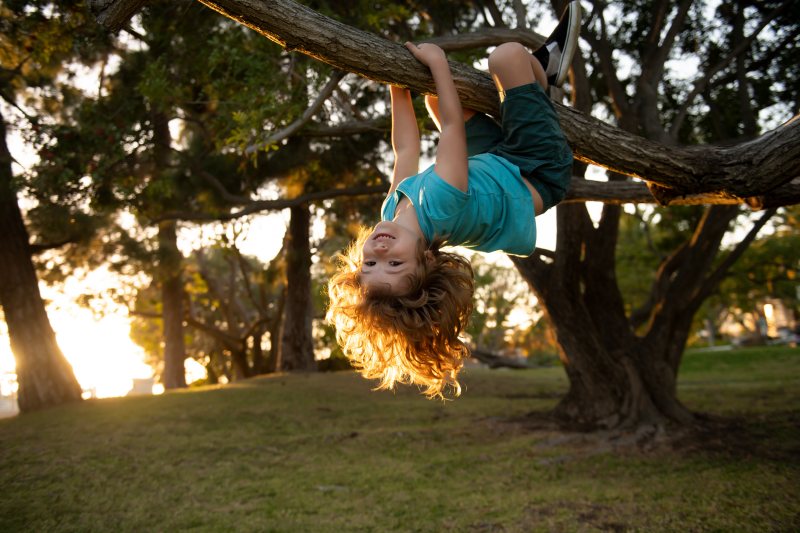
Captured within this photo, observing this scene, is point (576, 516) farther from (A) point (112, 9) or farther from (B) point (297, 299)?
(B) point (297, 299)

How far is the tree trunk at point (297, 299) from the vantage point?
1422cm

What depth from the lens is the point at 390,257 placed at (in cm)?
319

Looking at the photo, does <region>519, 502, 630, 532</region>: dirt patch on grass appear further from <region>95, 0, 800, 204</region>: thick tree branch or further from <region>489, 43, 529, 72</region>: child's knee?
<region>489, 43, 529, 72</region>: child's knee

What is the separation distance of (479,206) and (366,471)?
405 cm

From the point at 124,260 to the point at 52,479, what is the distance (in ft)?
29.3

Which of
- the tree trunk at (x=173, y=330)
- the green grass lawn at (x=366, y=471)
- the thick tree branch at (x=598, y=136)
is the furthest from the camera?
the tree trunk at (x=173, y=330)

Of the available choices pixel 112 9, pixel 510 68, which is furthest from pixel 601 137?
pixel 112 9

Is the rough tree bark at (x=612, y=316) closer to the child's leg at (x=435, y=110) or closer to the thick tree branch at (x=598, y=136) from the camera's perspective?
the thick tree branch at (x=598, y=136)

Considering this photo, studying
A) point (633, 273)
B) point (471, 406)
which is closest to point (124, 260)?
point (471, 406)

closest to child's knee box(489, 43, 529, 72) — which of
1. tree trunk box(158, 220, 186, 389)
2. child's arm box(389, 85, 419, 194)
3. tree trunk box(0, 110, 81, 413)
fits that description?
child's arm box(389, 85, 419, 194)

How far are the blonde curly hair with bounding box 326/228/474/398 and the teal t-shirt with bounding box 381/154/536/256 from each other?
0.19 m

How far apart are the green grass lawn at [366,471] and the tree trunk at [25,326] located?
2.36 ft

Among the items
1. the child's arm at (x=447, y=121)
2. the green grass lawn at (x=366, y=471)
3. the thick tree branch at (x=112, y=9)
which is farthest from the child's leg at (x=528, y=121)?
the green grass lawn at (x=366, y=471)

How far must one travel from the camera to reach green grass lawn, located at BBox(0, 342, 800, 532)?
4.73m
